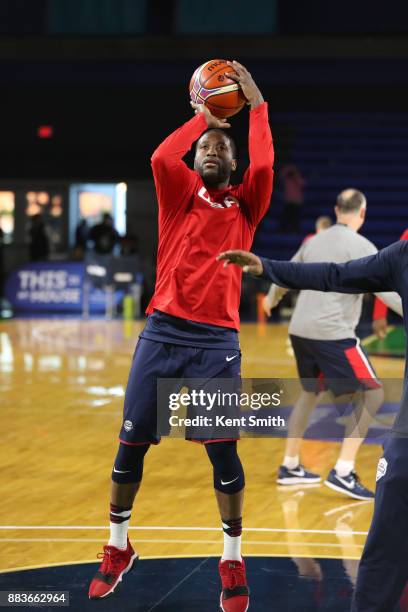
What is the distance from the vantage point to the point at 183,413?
15.4 ft

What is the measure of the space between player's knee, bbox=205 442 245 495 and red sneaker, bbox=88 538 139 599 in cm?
55

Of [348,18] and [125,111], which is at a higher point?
[348,18]

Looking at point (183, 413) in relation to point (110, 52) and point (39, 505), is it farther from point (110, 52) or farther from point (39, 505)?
point (110, 52)

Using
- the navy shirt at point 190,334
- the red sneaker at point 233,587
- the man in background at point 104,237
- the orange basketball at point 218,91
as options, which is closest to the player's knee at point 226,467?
the red sneaker at point 233,587

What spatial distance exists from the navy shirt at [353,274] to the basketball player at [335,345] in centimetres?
319

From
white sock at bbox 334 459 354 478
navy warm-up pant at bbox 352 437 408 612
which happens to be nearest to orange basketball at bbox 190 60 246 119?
navy warm-up pant at bbox 352 437 408 612

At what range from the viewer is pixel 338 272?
3486 mm

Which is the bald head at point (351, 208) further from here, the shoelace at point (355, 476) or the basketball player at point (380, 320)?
the shoelace at point (355, 476)

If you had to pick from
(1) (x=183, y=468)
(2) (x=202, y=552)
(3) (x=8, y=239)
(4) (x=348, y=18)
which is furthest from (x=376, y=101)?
(2) (x=202, y=552)

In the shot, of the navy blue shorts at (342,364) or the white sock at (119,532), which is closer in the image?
the white sock at (119,532)

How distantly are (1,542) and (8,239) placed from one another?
2095 centimetres

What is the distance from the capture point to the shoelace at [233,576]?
15.0 ft

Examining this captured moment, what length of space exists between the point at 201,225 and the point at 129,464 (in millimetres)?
1082

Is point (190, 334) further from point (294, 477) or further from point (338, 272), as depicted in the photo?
point (294, 477)
